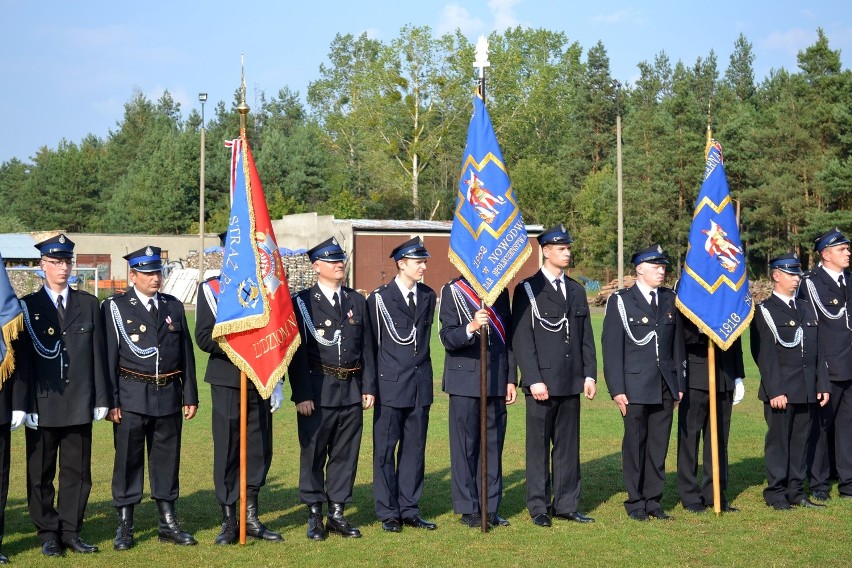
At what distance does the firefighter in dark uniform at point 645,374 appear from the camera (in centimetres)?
827

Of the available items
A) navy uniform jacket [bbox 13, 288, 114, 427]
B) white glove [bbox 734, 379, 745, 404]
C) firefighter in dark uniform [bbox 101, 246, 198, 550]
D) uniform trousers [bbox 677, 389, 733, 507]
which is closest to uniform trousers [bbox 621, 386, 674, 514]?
uniform trousers [bbox 677, 389, 733, 507]

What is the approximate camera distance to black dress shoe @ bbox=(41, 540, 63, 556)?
280 inches

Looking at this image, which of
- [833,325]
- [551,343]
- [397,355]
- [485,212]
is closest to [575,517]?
[551,343]

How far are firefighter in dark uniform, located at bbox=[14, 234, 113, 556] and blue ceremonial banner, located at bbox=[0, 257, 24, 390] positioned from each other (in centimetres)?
20

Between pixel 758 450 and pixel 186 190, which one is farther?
pixel 186 190

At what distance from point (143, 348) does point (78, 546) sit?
145 cm

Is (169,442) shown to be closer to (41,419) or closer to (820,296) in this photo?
(41,419)

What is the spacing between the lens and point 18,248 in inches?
1970

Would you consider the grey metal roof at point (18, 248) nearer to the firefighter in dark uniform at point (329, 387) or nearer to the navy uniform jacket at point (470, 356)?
the firefighter in dark uniform at point (329, 387)

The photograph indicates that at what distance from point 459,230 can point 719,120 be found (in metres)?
56.5

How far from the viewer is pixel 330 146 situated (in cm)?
6944

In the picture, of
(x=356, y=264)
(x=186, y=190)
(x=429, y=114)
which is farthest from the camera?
(x=186, y=190)

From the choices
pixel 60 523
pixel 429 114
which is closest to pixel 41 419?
pixel 60 523

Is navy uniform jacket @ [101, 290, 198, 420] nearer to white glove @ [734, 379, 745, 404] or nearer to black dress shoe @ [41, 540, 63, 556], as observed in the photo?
black dress shoe @ [41, 540, 63, 556]
